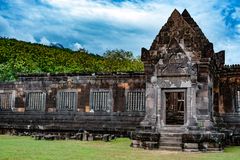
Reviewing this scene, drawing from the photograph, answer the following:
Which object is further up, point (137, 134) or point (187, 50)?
point (187, 50)

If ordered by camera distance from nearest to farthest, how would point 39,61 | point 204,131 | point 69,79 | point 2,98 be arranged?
point 204,131 → point 69,79 → point 2,98 → point 39,61

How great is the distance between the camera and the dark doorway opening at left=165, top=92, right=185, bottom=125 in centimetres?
2473

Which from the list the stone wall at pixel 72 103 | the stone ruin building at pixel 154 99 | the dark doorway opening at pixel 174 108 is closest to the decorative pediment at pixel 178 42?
the stone ruin building at pixel 154 99

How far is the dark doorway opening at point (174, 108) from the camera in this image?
24.7 meters

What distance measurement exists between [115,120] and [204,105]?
6800 mm

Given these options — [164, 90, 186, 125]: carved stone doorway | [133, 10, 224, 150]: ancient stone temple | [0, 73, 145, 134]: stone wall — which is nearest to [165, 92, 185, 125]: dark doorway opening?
[164, 90, 186, 125]: carved stone doorway

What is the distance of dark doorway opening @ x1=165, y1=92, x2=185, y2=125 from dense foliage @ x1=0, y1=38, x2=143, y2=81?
10955 millimetres

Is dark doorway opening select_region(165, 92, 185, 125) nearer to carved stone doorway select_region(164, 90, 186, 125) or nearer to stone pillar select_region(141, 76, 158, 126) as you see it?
carved stone doorway select_region(164, 90, 186, 125)

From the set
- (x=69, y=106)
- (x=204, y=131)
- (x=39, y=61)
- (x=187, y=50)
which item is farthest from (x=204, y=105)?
(x=39, y=61)

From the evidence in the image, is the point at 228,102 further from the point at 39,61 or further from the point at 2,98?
the point at 39,61

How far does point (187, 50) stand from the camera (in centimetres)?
1797

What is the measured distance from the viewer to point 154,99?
1838 cm

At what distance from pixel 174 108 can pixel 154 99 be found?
742 centimetres

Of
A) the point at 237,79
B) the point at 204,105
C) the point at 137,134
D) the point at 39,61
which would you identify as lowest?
the point at 137,134
